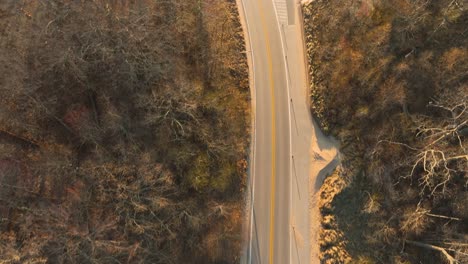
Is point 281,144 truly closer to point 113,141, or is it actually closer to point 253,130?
point 253,130

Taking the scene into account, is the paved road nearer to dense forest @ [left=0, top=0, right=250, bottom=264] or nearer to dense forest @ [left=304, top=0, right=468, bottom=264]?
dense forest @ [left=304, top=0, right=468, bottom=264]

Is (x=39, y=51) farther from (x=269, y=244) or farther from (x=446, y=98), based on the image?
(x=446, y=98)

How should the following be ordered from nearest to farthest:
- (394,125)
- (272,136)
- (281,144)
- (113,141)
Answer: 1. (113,141)
2. (394,125)
3. (281,144)
4. (272,136)

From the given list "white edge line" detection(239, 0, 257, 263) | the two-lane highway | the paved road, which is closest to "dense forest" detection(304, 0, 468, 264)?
the paved road

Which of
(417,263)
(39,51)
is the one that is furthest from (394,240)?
(39,51)

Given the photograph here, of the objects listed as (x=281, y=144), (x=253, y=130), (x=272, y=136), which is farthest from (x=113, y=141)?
(x=281, y=144)
